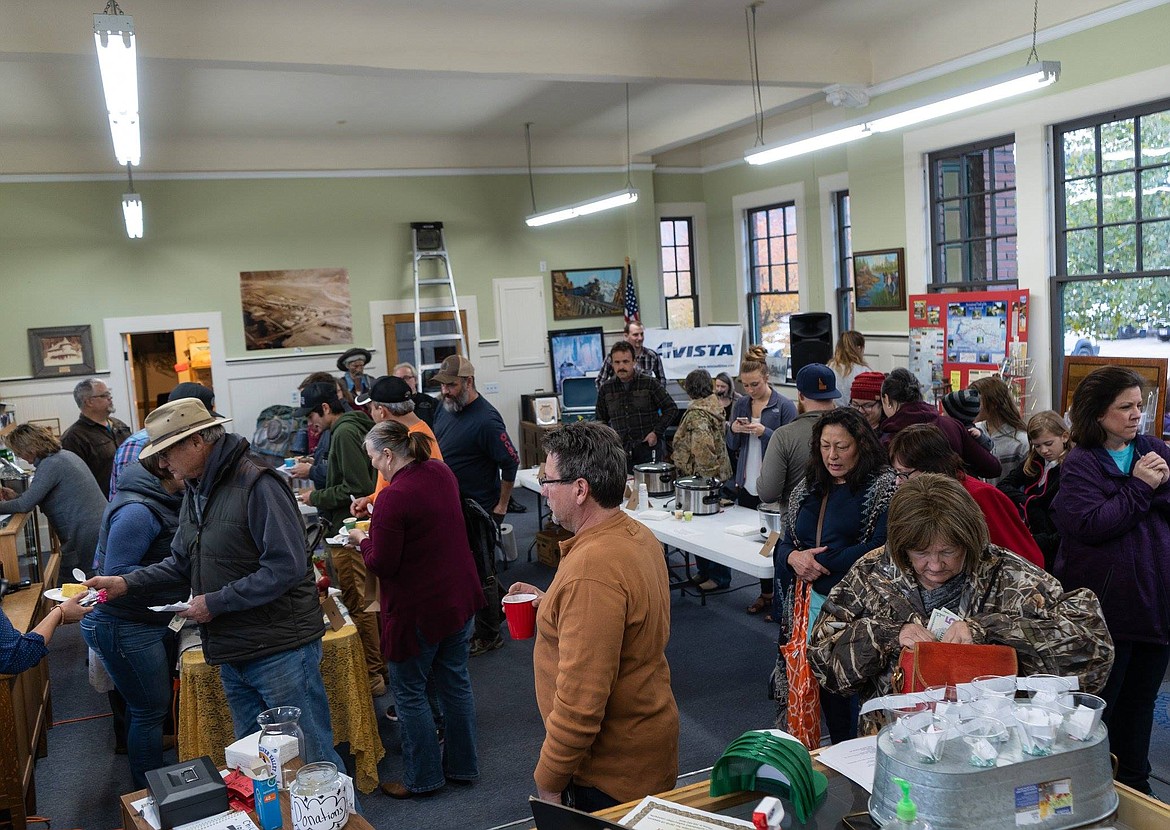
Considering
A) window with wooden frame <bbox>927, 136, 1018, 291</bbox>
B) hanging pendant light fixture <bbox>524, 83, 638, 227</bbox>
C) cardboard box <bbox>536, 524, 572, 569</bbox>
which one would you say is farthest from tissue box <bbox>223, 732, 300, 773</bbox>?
hanging pendant light fixture <bbox>524, 83, 638, 227</bbox>

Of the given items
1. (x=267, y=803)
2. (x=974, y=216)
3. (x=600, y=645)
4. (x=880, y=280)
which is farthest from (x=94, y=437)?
(x=974, y=216)

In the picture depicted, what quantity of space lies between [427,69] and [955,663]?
5.85 m

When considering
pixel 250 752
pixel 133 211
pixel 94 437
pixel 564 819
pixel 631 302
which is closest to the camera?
pixel 564 819

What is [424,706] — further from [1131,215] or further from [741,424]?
[1131,215]

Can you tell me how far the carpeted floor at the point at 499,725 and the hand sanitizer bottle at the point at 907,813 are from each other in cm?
252

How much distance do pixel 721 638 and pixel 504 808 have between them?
2.28m

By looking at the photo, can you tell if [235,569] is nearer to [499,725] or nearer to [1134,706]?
[499,725]

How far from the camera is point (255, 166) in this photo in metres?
10.8

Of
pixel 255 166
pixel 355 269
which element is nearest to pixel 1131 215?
pixel 355 269

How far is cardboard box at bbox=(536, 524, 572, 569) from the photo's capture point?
7652 millimetres

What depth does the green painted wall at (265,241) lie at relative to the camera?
32.8ft

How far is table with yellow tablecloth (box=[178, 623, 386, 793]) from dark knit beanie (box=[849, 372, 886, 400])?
9.83 feet

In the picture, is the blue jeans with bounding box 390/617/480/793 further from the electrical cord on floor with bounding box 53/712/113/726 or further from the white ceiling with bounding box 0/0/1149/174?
the white ceiling with bounding box 0/0/1149/174

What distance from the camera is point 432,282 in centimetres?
1162
